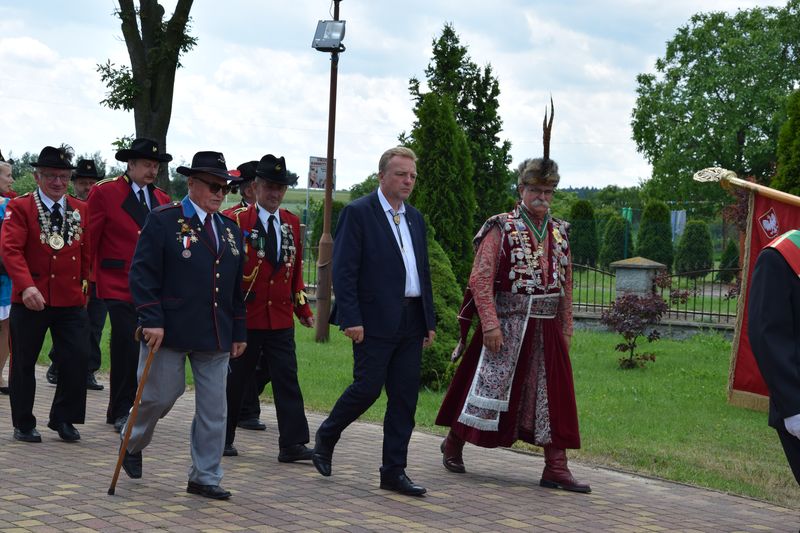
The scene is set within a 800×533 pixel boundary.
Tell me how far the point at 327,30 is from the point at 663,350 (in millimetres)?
6537

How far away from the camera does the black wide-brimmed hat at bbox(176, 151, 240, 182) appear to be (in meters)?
6.73

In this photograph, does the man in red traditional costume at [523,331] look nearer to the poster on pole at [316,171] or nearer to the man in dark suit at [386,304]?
the man in dark suit at [386,304]

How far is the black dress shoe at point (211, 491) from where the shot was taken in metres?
6.54

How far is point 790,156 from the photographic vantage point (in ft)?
40.1

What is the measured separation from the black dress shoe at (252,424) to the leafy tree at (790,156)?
20.3 feet

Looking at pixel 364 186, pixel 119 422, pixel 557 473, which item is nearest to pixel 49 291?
pixel 119 422

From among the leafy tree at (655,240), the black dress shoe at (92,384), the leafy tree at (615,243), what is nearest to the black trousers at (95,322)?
the black dress shoe at (92,384)

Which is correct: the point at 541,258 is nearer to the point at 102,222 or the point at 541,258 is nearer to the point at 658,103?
the point at 102,222

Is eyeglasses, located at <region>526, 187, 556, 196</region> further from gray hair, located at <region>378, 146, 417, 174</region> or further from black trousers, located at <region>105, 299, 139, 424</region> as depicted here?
black trousers, located at <region>105, 299, 139, 424</region>

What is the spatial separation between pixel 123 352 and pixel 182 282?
219 centimetres

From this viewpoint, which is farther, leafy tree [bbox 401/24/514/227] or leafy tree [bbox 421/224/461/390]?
leafy tree [bbox 401/24/514/227]

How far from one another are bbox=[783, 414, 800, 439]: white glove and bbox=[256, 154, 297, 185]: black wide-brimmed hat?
→ 158 inches

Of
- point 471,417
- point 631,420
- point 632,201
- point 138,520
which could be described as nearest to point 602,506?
point 471,417

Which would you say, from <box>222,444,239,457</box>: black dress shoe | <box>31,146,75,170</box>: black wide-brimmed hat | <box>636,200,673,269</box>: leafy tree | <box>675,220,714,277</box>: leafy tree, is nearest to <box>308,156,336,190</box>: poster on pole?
<box>31,146,75,170</box>: black wide-brimmed hat
